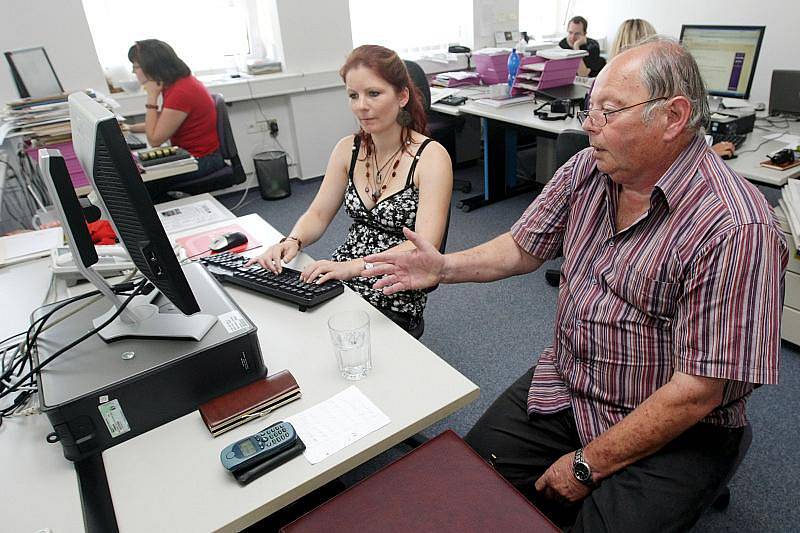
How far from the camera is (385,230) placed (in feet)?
5.68

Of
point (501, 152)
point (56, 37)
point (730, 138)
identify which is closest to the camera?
point (730, 138)

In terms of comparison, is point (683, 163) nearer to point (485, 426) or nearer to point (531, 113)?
point (485, 426)

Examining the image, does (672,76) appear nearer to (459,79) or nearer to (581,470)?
(581,470)

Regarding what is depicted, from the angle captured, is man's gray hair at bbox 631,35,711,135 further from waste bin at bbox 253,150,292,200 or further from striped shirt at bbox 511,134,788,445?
waste bin at bbox 253,150,292,200

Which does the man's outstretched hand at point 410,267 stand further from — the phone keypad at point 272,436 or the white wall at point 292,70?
the white wall at point 292,70

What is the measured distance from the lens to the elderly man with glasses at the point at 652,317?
95 centimetres

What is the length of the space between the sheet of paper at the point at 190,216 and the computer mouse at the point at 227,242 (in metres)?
0.23

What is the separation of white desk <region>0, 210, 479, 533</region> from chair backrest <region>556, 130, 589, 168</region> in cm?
152

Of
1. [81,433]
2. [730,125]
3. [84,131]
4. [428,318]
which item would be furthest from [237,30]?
[81,433]

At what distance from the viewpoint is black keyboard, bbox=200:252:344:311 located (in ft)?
4.27

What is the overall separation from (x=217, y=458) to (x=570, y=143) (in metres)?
2.00

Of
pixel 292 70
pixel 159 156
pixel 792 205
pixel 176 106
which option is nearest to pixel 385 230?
pixel 792 205

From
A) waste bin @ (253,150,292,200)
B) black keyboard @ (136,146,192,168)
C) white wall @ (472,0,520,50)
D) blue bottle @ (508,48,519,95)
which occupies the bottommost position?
waste bin @ (253,150,292,200)

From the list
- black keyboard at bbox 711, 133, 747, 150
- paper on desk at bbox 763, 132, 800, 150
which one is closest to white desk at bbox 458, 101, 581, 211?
black keyboard at bbox 711, 133, 747, 150
